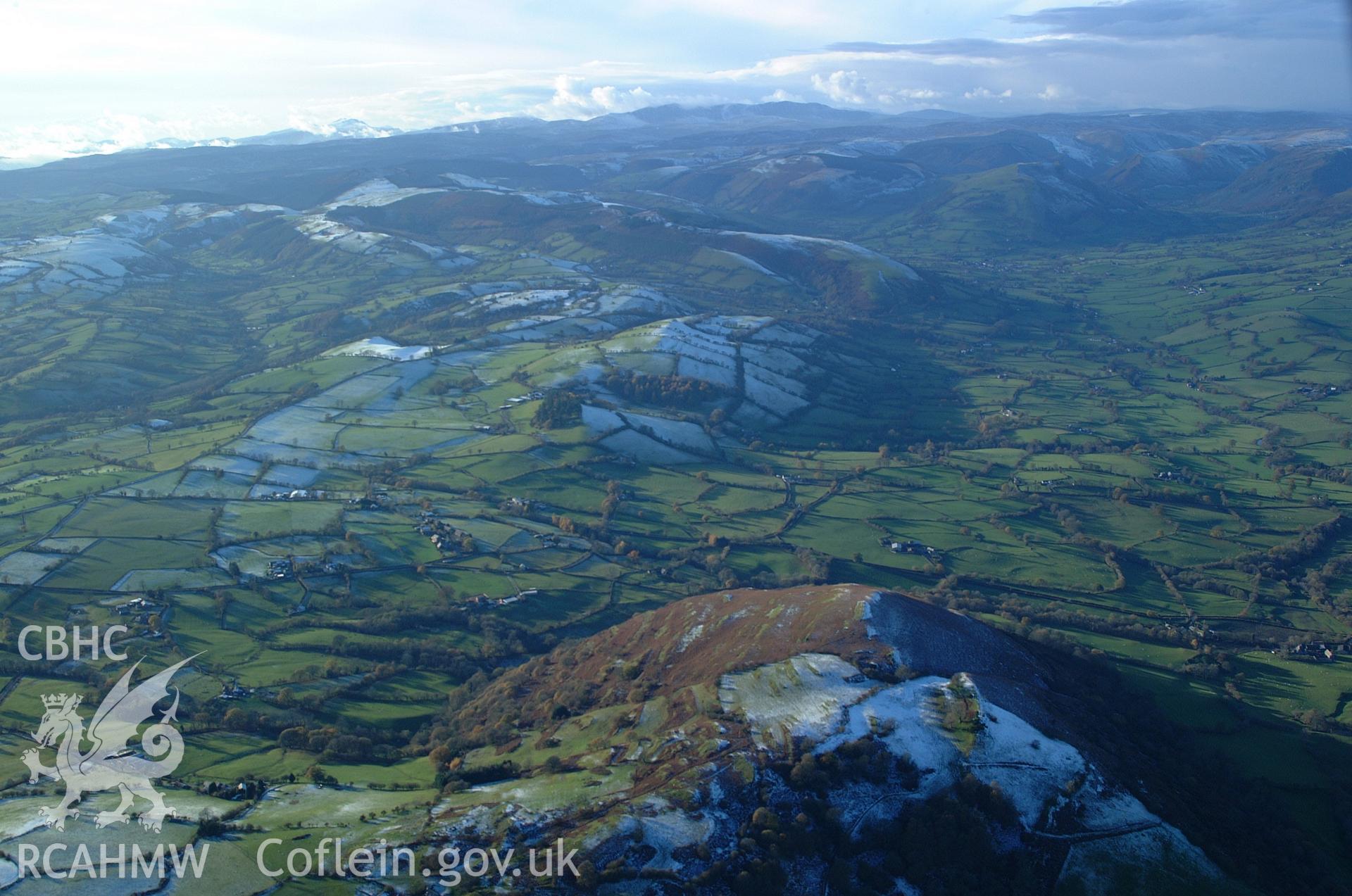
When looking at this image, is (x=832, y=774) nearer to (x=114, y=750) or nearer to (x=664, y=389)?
(x=114, y=750)

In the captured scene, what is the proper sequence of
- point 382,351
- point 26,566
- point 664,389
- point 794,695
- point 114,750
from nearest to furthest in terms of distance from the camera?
1. point 794,695
2. point 114,750
3. point 26,566
4. point 664,389
5. point 382,351

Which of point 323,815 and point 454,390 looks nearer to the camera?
point 323,815

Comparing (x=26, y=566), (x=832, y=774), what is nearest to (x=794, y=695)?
(x=832, y=774)

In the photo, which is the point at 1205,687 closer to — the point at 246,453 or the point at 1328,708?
the point at 1328,708

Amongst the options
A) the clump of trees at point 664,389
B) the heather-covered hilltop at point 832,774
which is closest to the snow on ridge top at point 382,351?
the clump of trees at point 664,389

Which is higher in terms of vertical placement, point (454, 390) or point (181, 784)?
point (454, 390)

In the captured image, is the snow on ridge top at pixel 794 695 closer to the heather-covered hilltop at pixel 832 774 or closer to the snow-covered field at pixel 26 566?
the heather-covered hilltop at pixel 832 774

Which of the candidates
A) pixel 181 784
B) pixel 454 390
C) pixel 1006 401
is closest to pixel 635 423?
pixel 454 390
